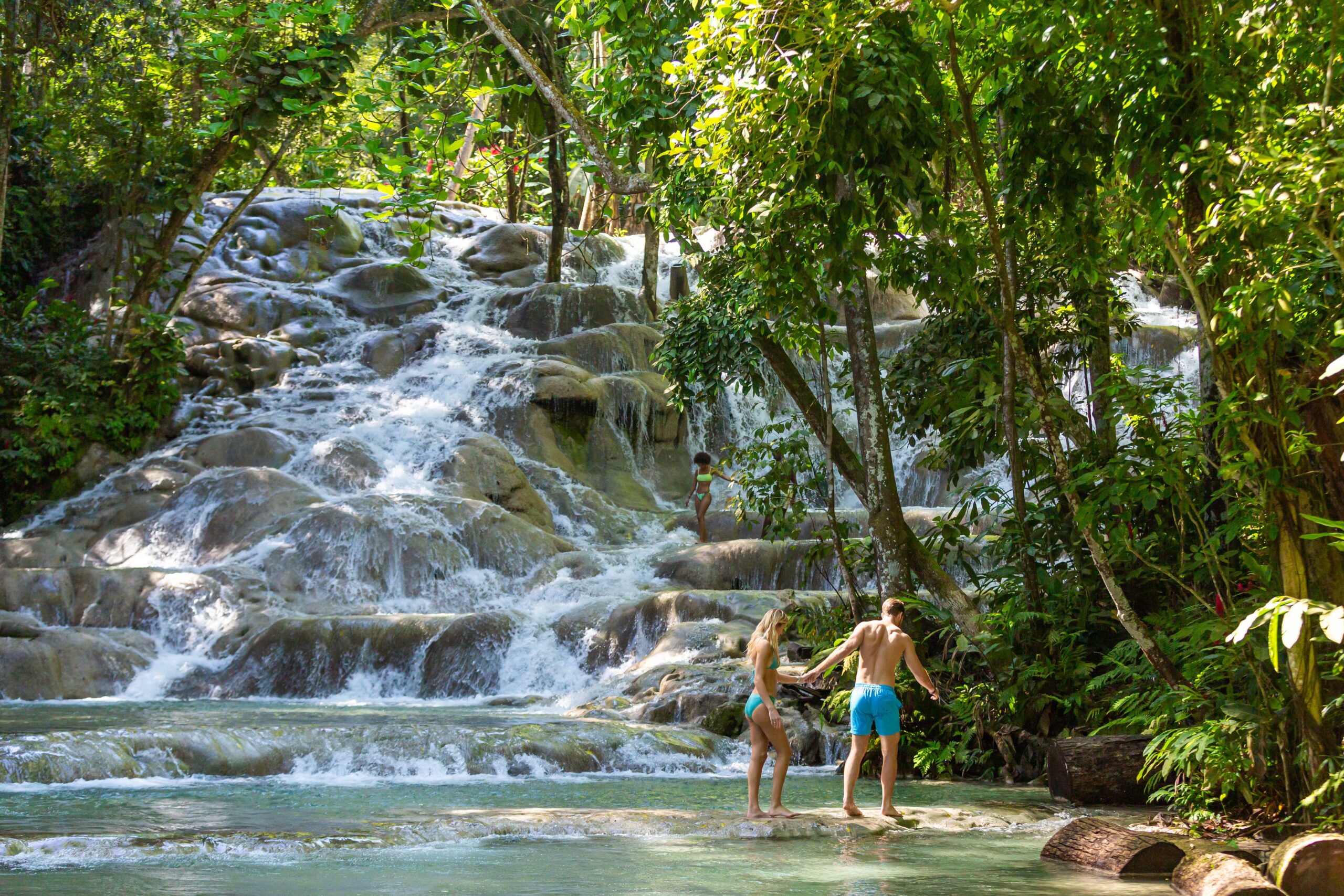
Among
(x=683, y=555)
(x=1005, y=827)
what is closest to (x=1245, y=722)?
(x=1005, y=827)

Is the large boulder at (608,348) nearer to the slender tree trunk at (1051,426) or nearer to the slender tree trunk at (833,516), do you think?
the slender tree trunk at (833,516)

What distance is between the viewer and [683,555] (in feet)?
54.0

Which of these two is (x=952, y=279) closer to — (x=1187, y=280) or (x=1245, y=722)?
(x=1187, y=280)

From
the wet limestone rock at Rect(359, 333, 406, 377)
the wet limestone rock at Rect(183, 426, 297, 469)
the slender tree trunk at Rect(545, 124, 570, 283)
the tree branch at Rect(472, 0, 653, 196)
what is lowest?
the wet limestone rock at Rect(183, 426, 297, 469)

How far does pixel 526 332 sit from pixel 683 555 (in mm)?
9958

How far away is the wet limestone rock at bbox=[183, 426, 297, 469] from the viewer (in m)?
18.9

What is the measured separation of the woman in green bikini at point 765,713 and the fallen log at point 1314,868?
283cm

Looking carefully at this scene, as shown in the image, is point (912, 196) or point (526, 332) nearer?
point (912, 196)

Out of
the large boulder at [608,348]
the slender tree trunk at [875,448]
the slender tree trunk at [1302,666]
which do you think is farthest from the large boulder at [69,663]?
the slender tree trunk at [1302,666]

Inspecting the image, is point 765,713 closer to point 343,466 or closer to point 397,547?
point 397,547

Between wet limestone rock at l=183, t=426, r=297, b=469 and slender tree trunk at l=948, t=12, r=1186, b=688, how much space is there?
13985 mm

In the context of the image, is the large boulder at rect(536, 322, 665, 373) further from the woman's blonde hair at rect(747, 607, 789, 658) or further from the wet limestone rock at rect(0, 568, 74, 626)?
the woman's blonde hair at rect(747, 607, 789, 658)

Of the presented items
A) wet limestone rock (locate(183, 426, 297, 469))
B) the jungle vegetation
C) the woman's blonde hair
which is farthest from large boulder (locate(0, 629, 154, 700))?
the woman's blonde hair

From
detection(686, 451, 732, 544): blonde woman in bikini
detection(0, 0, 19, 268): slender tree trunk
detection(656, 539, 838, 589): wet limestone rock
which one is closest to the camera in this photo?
detection(0, 0, 19, 268): slender tree trunk
